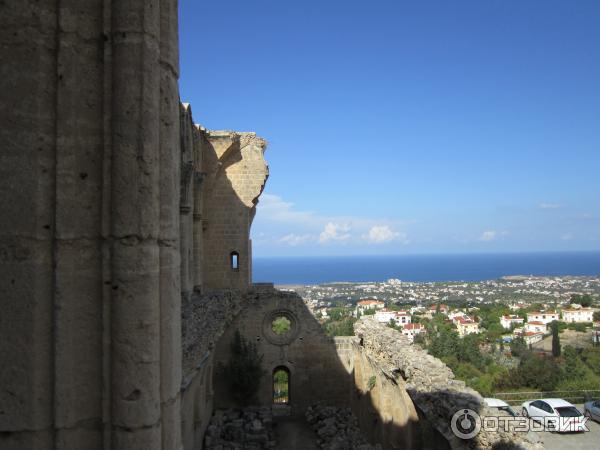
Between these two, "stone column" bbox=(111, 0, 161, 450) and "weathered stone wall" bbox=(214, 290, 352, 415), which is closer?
"stone column" bbox=(111, 0, 161, 450)

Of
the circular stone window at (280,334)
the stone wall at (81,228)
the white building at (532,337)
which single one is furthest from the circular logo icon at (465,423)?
the white building at (532,337)

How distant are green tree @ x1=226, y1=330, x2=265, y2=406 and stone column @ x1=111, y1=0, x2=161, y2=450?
12.9 m

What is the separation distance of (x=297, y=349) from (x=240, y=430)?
3.75 metres

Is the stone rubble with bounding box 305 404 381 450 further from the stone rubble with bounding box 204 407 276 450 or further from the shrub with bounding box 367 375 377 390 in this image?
the stone rubble with bounding box 204 407 276 450

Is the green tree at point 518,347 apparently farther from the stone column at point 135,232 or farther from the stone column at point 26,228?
the stone column at point 26,228

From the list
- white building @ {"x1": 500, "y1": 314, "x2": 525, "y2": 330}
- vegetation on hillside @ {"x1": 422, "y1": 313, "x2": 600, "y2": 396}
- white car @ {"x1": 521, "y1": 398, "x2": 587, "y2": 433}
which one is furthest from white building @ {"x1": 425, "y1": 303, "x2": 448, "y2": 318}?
white car @ {"x1": 521, "y1": 398, "x2": 587, "y2": 433}

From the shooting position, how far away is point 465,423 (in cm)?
704

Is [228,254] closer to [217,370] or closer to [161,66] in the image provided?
[217,370]

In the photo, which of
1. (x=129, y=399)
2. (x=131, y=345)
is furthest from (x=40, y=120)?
(x=129, y=399)

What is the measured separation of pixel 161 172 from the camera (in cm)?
236

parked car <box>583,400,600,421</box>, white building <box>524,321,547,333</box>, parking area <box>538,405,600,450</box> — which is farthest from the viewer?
white building <box>524,321,547,333</box>

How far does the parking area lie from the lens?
1116 cm

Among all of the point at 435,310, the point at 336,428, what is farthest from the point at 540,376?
the point at 435,310

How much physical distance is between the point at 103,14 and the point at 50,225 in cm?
101
